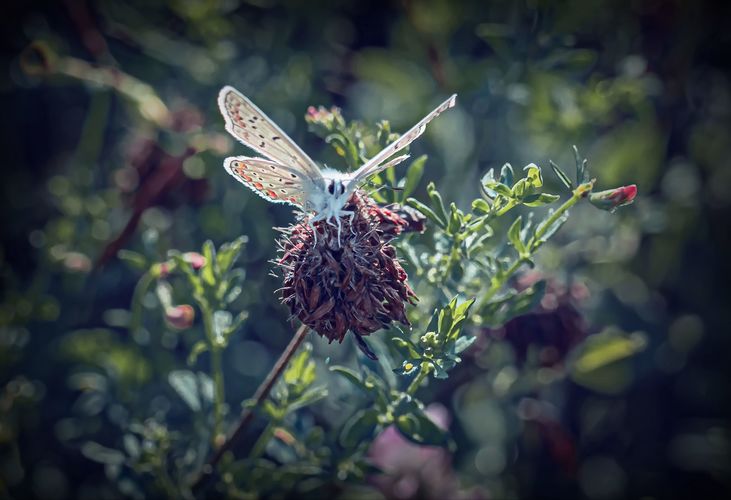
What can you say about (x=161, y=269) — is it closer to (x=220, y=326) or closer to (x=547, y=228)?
(x=220, y=326)

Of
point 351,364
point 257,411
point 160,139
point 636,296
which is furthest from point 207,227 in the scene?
point 636,296

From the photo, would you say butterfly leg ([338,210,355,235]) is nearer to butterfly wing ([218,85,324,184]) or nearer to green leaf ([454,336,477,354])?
butterfly wing ([218,85,324,184])

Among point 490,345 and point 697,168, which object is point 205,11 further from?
point 697,168

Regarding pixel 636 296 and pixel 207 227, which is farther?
pixel 636 296

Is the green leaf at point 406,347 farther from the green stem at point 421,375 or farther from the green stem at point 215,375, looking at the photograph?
the green stem at point 215,375

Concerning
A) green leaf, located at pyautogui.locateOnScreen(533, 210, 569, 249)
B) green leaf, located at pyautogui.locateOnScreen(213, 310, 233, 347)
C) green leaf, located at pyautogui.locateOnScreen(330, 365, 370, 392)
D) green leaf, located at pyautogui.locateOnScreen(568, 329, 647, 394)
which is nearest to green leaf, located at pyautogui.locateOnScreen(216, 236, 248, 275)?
green leaf, located at pyautogui.locateOnScreen(213, 310, 233, 347)

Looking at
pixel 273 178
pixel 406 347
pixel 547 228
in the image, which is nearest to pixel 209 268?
pixel 273 178

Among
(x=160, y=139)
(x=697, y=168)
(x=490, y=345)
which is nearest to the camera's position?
(x=490, y=345)
